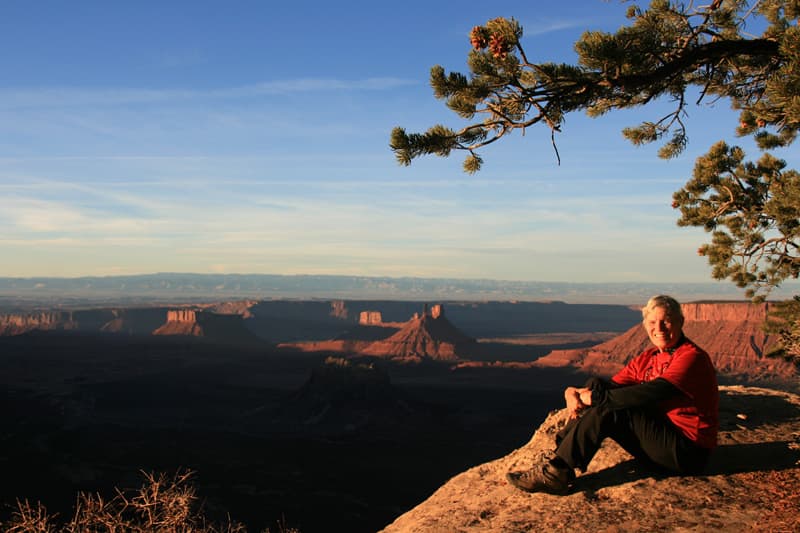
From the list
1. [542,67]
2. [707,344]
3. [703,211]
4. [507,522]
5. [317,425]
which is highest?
[542,67]

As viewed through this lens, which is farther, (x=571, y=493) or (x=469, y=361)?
(x=469, y=361)

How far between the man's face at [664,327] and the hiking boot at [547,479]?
1474 millimetres

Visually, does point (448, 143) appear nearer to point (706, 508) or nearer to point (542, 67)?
point (542, 67)

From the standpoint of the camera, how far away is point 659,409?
6148 millimetres

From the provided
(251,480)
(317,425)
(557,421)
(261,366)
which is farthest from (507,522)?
(261,366)

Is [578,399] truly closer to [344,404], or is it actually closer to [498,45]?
[498,45]

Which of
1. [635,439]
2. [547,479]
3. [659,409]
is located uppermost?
[659,409]

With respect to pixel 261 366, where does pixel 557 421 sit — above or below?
above

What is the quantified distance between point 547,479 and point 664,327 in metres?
1.80

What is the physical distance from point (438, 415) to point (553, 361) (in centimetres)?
4574

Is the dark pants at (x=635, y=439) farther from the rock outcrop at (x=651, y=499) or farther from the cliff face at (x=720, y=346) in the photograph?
the cliff face at (x=720, y=346)

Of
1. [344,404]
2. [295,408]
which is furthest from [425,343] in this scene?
[295,408]

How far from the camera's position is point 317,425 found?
8200 cm

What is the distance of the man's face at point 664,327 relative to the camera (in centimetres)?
609
